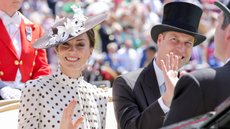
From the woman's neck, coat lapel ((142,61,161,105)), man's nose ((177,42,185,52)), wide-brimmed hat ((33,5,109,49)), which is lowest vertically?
coat lapel ((142,61,161,105))

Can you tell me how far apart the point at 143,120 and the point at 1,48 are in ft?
6.08

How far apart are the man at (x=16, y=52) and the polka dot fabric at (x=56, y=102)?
0.87 metres

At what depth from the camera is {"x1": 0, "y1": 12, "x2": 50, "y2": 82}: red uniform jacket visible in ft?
10.3

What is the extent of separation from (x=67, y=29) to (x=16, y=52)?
1.12 metres

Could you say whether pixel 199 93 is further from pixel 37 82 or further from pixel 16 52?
pixel 16 52

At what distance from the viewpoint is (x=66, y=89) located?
2377mm

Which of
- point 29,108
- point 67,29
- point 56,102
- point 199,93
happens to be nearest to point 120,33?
point 67,29

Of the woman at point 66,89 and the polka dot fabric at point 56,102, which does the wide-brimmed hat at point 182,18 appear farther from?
the polka dot fabric at point 56,102

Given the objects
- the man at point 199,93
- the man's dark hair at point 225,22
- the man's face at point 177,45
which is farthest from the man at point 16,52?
the man's dark hair at point 225,22

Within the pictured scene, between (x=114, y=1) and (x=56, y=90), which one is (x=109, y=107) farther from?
(x=114, y=1)

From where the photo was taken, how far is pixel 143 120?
7.02ft

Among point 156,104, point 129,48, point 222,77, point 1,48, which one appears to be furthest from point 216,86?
point 129,48

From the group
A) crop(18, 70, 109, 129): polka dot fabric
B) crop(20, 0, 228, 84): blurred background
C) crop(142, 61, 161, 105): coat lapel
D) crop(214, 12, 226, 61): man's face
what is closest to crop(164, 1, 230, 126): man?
crop(214, 12, 226, 61): man's face

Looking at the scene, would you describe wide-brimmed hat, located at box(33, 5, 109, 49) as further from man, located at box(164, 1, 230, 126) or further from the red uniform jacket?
man, located at box(164, 1, 230, 126)
